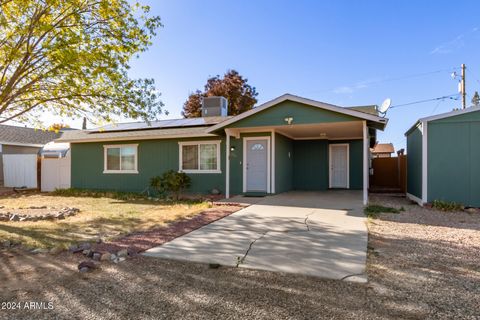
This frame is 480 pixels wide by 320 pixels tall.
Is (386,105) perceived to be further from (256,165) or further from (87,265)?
(87,265)

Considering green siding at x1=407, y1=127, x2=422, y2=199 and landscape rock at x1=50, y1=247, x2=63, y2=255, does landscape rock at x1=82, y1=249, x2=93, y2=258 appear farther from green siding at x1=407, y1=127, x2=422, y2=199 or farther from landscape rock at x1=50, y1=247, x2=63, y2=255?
green siding at x1=407, y1=127, x2=422, y2=199

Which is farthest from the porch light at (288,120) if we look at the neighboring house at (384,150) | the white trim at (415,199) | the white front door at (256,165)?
the neighboring house at (384,150)

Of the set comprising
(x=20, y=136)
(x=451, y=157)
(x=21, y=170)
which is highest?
(x=20, y=136)

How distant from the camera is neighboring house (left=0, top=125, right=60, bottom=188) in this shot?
16.7 meters

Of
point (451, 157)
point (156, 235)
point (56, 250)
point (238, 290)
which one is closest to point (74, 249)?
point (56, 250)

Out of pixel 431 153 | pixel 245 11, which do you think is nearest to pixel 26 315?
pixel 431 153

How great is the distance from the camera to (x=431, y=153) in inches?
360

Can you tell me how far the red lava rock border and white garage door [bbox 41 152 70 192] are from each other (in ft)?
35.8

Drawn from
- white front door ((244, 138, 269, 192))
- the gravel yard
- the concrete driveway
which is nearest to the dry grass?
the gravel yard

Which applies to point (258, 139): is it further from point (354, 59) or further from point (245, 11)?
point (354, 59)

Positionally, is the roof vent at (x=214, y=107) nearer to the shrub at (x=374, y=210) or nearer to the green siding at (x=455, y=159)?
the shrub at (x=374, y=210)

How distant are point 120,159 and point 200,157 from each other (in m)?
4.26

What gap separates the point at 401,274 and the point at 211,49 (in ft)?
44.6

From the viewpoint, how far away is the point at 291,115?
32.8ft
